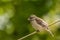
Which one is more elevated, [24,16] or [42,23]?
[24,16]

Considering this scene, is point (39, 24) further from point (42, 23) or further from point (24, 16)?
point (24, 16)

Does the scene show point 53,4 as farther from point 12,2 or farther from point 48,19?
point 12,2

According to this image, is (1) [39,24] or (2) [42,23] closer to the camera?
(2) [42,23]

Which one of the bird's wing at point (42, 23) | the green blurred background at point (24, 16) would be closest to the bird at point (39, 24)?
the bird's wing at point (42, 23)

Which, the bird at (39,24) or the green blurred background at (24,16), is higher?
the green blurred background at (24,16)

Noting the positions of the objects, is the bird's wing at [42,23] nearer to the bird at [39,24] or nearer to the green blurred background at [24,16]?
the bird at [39,24]

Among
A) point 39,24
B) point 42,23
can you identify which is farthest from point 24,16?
point 42,23

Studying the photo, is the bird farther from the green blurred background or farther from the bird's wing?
the green blurred background

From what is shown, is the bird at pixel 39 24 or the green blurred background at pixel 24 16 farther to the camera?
the green blurred background at pixel 24 16
